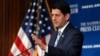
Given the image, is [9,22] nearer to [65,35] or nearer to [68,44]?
[65,35]

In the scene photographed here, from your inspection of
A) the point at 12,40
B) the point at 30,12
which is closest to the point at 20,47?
the point at 12,40

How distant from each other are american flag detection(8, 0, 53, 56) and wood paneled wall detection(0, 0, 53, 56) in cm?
15

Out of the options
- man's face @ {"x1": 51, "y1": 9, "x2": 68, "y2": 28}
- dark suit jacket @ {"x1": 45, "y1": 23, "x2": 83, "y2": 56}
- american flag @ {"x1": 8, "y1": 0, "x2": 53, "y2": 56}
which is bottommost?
american flag @ {"x1": 8, "y1": 0, "x2": 53, "y2": 56}

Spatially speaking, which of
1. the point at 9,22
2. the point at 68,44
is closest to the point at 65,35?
the point at 68,44

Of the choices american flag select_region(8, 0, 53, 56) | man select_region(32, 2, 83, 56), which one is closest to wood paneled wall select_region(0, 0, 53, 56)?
american flag select_region(8, 0, 53, 56)

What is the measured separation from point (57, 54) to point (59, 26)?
0.31 metres

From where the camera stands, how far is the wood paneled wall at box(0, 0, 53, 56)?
445cm

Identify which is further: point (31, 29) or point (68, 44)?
point (31, 29)

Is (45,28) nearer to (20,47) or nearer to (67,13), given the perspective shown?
(20,47)

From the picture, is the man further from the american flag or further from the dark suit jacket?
the american flag

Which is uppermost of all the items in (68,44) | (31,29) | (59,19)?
(59,19)

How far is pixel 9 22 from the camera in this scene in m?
4.46

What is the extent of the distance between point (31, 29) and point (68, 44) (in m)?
1.81

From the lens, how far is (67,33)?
265 centimetres
